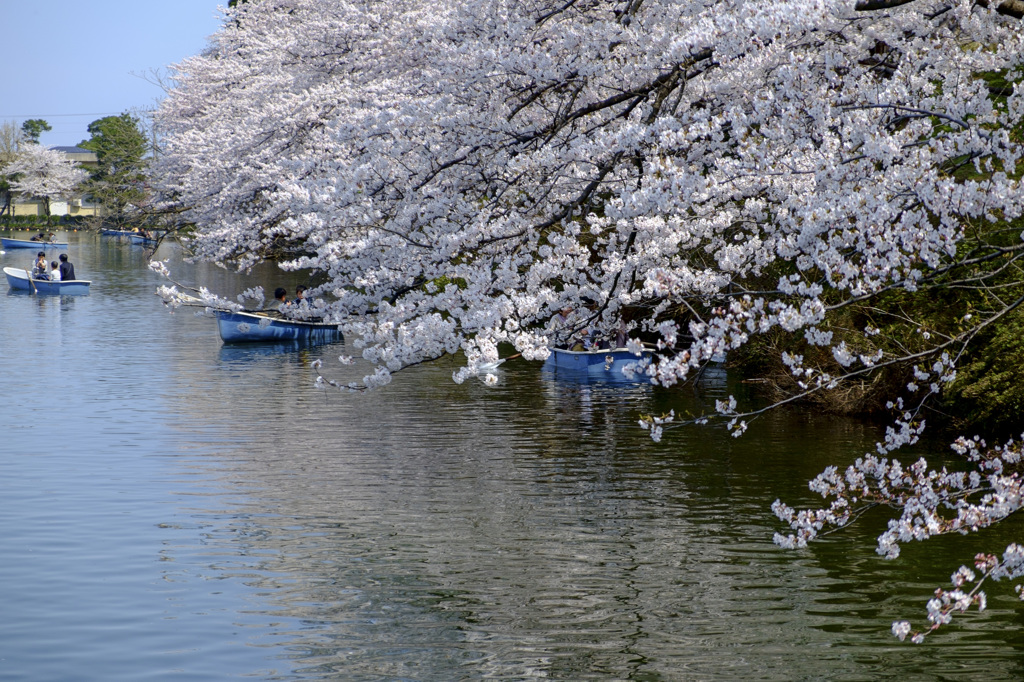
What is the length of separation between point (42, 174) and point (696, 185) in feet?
396

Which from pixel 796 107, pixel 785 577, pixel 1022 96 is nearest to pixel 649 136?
pixel 796 107

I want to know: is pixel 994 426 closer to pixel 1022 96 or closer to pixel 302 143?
pixel 1022 96

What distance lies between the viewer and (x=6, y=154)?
115m

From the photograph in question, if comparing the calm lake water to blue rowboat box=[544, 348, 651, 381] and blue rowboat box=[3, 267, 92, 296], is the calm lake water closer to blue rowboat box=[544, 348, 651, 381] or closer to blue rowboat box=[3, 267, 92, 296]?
blue rowboat box=[544, 348, 651, 381]

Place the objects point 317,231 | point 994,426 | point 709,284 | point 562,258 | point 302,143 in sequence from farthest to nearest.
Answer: point 302,143 → point 994,426 → point 317,231 → point 562,258 → point 709,284

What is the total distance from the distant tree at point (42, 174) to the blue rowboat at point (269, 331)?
89868mm

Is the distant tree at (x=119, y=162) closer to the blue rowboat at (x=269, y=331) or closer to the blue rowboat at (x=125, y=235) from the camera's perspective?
the blue rowboat at (x=125, y=235)

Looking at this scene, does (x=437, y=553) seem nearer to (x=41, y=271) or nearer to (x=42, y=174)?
(x=41, y=271)

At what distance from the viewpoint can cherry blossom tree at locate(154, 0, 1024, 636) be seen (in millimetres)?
7656

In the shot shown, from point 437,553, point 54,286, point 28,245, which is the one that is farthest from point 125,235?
point 437,553

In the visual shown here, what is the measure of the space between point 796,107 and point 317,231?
692 centimetres

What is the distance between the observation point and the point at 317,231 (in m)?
13.8

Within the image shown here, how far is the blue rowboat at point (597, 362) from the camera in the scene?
2425 centimetres

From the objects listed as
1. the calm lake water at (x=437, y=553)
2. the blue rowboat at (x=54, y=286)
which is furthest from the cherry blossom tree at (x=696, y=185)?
the blue rowboat at (x=54, y=286)
